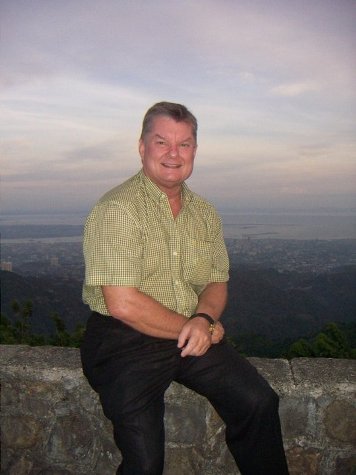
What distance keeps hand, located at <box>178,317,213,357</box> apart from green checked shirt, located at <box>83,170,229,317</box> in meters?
0.19

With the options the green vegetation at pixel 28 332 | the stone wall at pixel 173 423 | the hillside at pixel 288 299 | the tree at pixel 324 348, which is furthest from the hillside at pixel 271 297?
the stone wall at pixel 173 423

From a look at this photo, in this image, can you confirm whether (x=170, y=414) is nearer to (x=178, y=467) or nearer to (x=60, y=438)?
(x=178, y=467)

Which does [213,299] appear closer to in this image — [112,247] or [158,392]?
[158,392]

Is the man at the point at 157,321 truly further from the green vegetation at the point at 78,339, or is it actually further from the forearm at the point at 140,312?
the green vegetation at the point at 78,339

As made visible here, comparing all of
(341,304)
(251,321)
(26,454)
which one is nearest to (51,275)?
(251,321)

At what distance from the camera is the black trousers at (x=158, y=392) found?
1.74 meters

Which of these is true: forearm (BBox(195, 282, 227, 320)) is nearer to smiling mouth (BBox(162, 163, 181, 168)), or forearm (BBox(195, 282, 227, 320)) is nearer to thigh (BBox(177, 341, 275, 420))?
thigh (BBox(177, 341, 275, 420))

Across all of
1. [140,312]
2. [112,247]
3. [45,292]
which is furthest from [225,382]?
[45,292]

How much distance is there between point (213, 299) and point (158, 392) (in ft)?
1.96

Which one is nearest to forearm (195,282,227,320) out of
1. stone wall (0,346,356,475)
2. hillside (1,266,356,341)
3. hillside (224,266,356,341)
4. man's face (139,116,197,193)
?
stone wall (0,346,356,475)

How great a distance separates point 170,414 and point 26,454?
0.87 metres

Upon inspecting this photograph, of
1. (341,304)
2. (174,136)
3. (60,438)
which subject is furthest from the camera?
(341,304)

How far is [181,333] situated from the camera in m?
1.91

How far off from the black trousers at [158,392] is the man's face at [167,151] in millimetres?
772
